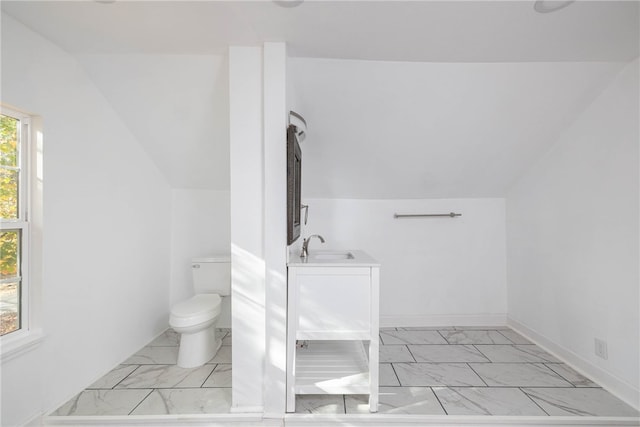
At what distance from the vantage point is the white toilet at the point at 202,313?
6.78ft

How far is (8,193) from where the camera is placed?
5.09 ft

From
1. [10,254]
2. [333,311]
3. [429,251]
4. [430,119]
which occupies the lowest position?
[333,311]

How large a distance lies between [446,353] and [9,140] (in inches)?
123

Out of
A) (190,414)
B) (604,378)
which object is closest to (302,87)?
(190,414)

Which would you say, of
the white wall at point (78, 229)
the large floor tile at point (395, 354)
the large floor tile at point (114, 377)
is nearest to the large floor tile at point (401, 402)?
the large floor tile at point (395, 354)

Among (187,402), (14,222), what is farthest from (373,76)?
(187,402)

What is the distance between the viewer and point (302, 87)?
6.79 ft

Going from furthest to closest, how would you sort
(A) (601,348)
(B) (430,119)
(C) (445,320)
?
1. (C) (445,320)
2. (B) (430,119)
3. (A) (601,348)

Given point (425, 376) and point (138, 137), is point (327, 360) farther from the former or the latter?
point (138, 137)

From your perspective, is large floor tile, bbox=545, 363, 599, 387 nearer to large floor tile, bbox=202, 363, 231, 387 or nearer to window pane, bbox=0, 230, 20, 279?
large floor tile, bbox=202, 363, 231, 387

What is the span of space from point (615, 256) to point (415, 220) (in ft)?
4.79

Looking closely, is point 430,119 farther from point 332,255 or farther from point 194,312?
point 194,312

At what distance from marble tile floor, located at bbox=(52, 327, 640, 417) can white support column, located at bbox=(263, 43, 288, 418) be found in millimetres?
265

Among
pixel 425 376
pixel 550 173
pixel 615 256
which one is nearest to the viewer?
pixel 615 256
